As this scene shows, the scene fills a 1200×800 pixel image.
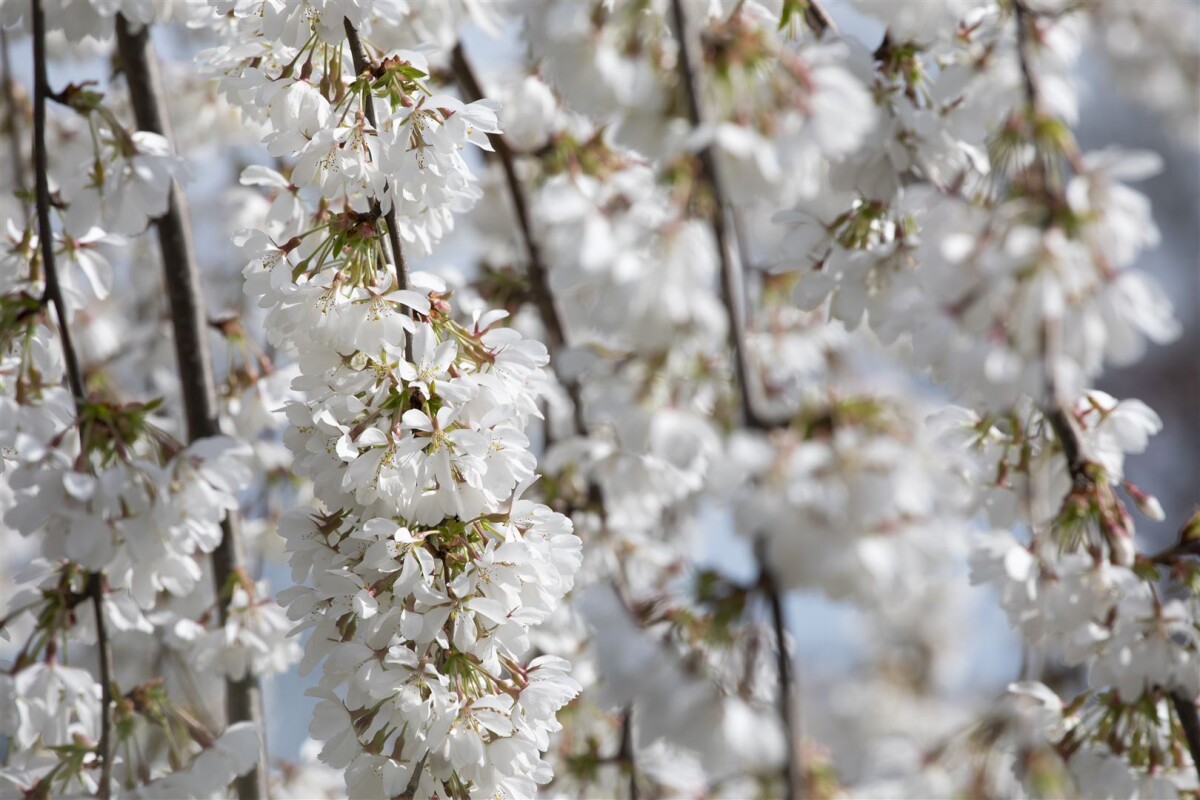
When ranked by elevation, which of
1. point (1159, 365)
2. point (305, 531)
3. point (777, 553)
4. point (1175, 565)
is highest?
point (305, 531)

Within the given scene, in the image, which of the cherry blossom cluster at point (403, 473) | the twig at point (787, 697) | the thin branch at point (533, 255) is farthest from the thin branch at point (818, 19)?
the twig at point (787, 697)

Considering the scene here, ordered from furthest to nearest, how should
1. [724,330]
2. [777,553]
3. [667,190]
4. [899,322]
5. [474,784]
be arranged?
[667,190]
[724,330]
[899,322]
[777,553]
[474,784]

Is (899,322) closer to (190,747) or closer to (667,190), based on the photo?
(667,190)

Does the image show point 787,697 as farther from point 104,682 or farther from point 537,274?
point 537,274

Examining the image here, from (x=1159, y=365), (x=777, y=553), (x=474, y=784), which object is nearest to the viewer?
(x=474, y=784)

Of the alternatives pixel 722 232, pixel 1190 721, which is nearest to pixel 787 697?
pixel 722 232

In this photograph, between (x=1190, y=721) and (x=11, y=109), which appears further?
(x=11, y=109)

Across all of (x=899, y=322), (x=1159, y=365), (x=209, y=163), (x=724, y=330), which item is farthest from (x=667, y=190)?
(x=1159, y=365)
